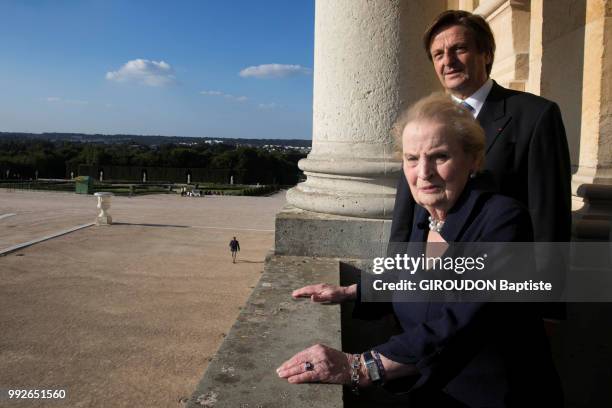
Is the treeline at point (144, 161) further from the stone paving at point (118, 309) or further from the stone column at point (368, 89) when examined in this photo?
the stone column at point (368, 89)

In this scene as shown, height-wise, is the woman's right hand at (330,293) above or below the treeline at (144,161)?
below

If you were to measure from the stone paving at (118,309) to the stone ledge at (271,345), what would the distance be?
725cm

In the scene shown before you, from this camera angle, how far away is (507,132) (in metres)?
3.90

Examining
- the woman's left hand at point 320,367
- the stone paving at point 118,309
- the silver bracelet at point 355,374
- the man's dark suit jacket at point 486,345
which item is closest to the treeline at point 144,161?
the stone paving at point 118,309

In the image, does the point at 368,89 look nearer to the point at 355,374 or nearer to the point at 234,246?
the point at 355,374

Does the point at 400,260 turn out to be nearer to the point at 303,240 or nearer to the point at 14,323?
the point at 303,240

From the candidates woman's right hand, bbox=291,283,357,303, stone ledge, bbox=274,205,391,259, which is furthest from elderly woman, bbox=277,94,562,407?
stone ledge, bbox=274,205,391,259

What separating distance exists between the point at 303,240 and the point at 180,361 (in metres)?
8.11

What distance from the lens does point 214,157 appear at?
163000mm

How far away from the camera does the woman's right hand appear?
459cm

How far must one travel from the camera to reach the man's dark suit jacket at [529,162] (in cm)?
371

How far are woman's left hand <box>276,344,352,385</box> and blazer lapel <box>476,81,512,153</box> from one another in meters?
1.88

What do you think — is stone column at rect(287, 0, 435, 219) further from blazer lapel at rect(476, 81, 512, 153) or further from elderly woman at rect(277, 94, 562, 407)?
elderly woman at rect(277, 94, 562, 407)

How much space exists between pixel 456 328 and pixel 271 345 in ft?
5.58
